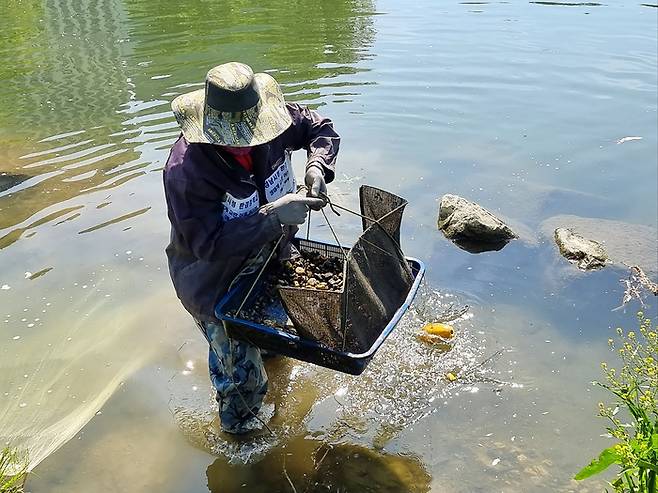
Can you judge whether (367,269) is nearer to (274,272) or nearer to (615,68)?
(274,272)

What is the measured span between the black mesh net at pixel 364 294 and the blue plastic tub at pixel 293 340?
55 mm

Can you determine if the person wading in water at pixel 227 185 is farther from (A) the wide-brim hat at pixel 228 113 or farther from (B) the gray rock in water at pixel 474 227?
(B) the gray rock in water at pixel 474 227

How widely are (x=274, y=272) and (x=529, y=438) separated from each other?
5.52 feet

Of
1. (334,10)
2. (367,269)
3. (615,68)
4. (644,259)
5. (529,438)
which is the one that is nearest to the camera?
(367,269)

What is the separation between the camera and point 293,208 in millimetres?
2805

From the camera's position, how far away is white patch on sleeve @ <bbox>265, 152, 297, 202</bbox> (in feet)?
10.4

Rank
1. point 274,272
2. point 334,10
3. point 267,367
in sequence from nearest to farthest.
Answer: point 274,272, point 267,367, point 334,10

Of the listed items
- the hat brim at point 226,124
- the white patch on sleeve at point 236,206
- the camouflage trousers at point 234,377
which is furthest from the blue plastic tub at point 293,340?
the hat brim at point 226,124

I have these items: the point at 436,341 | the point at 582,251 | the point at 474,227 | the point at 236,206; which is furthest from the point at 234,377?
the point at 582,251

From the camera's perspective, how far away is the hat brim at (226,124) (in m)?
2.78

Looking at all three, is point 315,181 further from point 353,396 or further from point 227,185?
point 353,396

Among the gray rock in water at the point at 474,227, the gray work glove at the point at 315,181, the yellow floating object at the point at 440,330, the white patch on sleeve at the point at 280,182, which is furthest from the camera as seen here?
the gray rock in water at the point at 474,227

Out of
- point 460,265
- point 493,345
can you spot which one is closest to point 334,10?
point 460,265

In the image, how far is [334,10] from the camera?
13773mm
